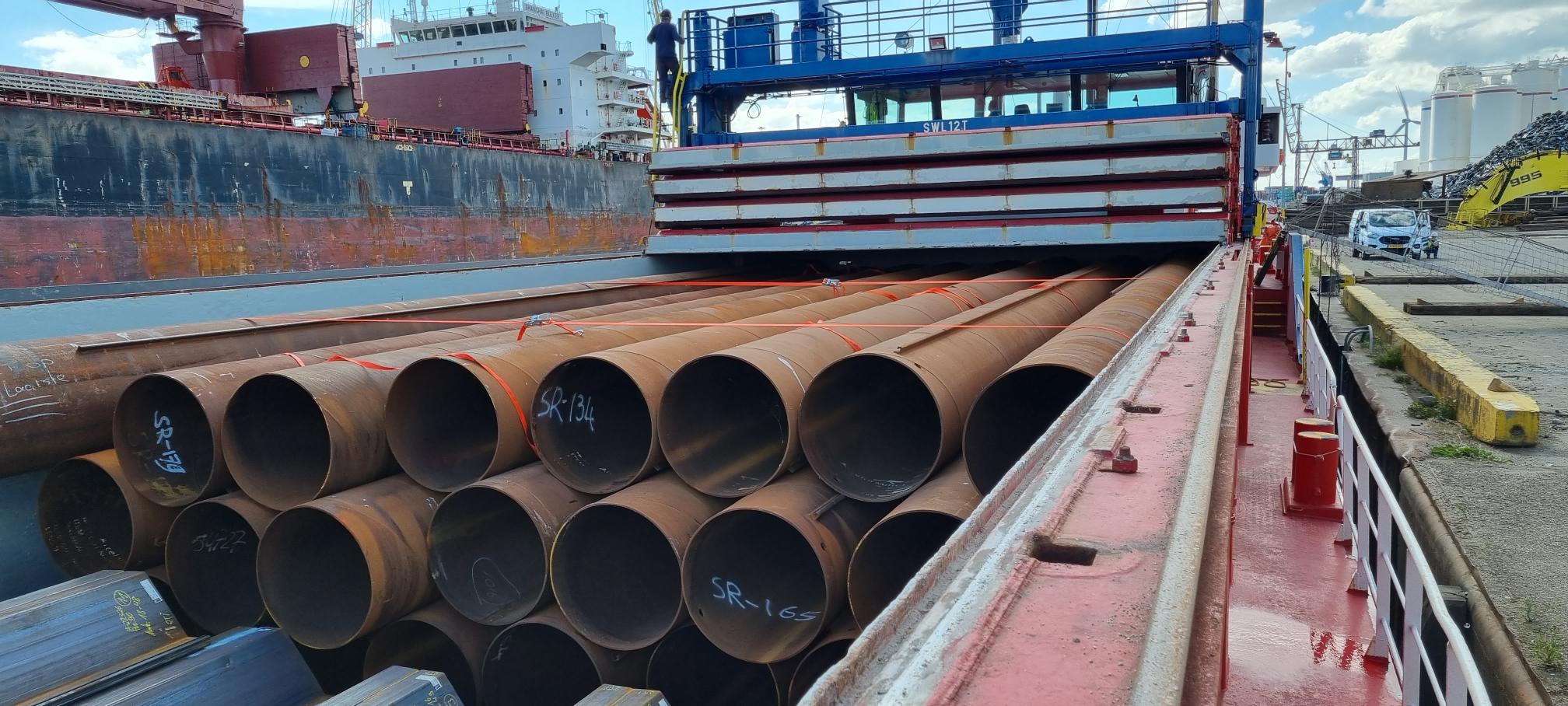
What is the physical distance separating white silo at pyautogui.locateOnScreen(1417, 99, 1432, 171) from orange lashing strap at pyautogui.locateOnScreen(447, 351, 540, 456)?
150 meters

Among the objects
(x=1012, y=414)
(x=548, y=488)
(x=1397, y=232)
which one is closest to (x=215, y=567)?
(x=548, y=488)

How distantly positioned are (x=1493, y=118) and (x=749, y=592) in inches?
5842

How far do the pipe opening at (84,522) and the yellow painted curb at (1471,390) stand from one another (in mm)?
7881

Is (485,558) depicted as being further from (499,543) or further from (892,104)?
(892,104)

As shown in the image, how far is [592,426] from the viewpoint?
13.1 ft

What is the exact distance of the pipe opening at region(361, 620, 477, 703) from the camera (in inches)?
148

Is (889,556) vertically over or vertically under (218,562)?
over

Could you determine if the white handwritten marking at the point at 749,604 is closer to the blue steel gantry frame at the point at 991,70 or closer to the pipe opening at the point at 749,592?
the pipe opening at the point at 749,592

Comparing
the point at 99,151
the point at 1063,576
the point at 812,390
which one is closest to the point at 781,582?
the point at 812,390

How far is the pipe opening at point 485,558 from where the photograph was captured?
3.63 meters

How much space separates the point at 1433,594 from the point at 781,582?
210cm

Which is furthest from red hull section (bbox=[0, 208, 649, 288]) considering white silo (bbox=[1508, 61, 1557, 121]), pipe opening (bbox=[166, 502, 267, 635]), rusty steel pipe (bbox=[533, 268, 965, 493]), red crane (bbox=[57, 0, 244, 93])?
white silo (bbox=[1508, 61, 1557, 121])

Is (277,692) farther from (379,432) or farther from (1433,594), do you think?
(1433,594)

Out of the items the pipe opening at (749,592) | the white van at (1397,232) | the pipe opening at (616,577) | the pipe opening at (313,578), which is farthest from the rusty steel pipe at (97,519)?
the white van at (1397,232)
